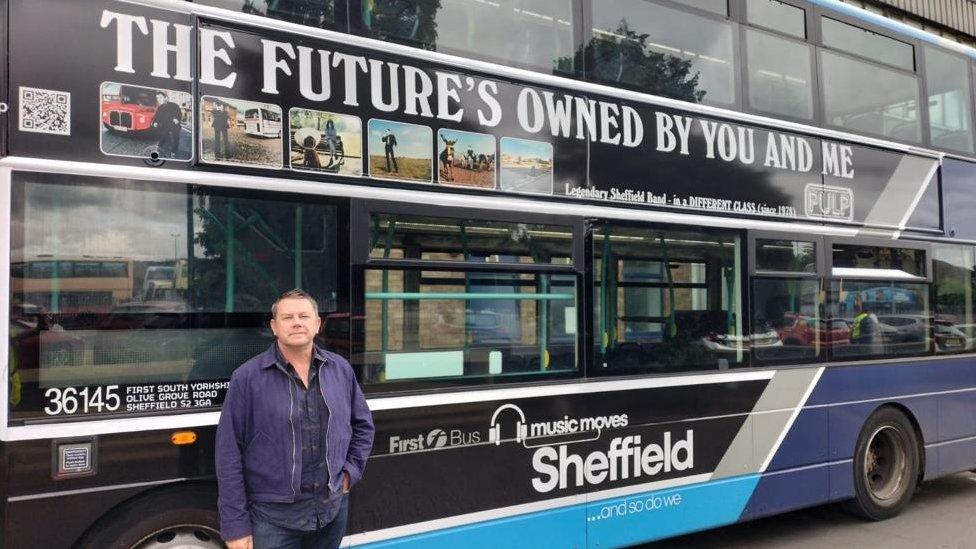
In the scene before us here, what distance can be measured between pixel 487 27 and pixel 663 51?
1440mm

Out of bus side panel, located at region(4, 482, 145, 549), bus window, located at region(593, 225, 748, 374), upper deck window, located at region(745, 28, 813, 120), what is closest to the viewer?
bus side panel, located at region(4, 482, 145, 549)

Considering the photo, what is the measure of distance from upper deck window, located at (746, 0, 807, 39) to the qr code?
468cm

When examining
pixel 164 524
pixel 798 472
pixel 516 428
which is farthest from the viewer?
A: pixel 798 472

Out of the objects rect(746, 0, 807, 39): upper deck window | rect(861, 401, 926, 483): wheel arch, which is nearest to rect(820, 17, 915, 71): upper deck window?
rect(746, 0, 807, 39): upper deck window

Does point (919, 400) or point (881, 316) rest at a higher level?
point (881, 316)

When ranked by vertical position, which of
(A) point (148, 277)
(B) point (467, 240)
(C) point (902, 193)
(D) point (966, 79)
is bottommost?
(A) point (148, 277)

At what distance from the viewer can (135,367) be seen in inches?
127

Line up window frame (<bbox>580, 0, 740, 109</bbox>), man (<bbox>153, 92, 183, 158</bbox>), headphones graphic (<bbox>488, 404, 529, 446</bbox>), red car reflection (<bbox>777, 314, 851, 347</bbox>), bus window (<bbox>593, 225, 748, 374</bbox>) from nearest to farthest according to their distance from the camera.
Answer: man (<bbox>153, 92, 183, 158</bbox>) < headphones graphic (<bbox>488, 404, 529, 446</bbox>) < bus window (<bbox>593, 225, 748, 374</bbox>) < window frame (<bbox>580, 0, 740, 109</bbox>) < red car reflection (<bbox>777, 314, 851, 347</bbox>)

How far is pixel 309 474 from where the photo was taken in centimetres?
282

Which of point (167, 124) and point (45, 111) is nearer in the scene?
point (45, 111)

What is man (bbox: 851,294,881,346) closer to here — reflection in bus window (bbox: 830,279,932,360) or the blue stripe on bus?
reflection in bus window (bbox: 830,279,932,360)

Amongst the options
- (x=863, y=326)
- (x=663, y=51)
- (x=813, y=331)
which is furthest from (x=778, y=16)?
(x=863, y=326)

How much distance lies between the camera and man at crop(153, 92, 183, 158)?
3.32m

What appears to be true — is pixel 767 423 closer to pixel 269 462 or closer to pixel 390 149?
pixel 390 149
